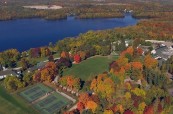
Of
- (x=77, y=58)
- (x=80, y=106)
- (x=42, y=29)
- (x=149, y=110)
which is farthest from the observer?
(x=42, y=29)

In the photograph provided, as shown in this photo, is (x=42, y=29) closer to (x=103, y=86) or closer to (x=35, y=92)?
(x=35, y=92)

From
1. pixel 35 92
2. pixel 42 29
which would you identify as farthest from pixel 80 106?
pixel 42 29

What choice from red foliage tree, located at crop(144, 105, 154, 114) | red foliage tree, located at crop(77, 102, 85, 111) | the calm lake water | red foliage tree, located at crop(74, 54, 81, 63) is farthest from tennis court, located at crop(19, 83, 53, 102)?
the calm lake water

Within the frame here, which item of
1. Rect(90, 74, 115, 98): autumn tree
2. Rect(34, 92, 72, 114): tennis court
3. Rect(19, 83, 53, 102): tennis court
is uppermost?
Rect(90, 74, 115, 98): autumn tree

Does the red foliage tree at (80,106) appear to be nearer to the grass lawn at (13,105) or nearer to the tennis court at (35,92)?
the grass lawn at (13,105)

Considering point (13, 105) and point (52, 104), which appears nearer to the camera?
point (13, 105)

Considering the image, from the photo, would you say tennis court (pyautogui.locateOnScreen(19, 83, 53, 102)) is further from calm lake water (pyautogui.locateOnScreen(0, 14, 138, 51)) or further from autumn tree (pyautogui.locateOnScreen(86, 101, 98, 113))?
calm lake water (pyautogui.locateOnScreen(0, 14, 138, 51))
